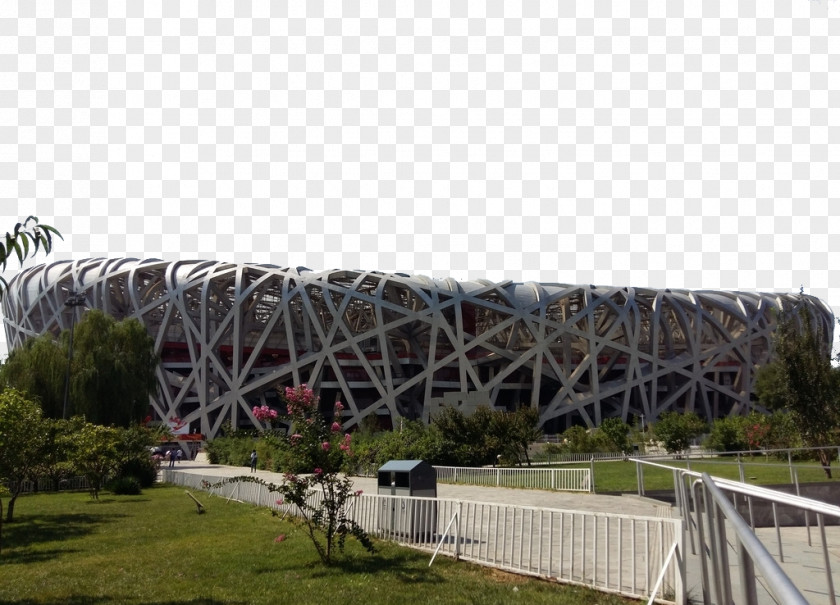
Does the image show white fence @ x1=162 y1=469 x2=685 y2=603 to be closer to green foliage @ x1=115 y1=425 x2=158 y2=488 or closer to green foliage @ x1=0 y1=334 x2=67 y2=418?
green foliage @ x1=115 y1=425 x2=158 y2=488

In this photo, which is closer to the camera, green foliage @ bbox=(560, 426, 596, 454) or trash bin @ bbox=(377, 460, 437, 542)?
trash bin @ bbox=(377, 460, 437, 542)

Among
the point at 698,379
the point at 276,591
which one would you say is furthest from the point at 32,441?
the point at 698,379

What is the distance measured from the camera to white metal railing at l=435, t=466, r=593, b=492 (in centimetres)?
2017

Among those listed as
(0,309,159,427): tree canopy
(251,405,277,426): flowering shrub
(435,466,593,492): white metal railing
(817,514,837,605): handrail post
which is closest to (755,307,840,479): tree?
(435,466,593,492): white metal railing

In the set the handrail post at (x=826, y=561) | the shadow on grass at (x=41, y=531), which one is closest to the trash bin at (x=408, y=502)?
the shadow on grass at (x=41, y=531)

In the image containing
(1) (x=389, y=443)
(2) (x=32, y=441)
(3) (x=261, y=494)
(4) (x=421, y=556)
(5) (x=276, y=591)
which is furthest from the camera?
(1) (x=389, y=443)

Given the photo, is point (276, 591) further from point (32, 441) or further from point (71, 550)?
point (32, 441)

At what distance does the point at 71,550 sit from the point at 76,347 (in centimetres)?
3032

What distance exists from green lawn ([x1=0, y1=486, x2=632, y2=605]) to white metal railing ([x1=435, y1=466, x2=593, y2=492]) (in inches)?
378

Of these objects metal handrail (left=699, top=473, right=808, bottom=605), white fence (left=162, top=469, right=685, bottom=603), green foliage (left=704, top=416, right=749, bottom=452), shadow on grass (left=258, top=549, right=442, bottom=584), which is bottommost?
shadow on grass (left=258, top=549, right=442, bottom=584)

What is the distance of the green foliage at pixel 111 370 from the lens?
3725cm

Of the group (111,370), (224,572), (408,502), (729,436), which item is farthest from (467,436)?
(224,572)

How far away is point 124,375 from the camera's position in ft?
127

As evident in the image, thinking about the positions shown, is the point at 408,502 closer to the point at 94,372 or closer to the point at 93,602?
the point at 93,602
